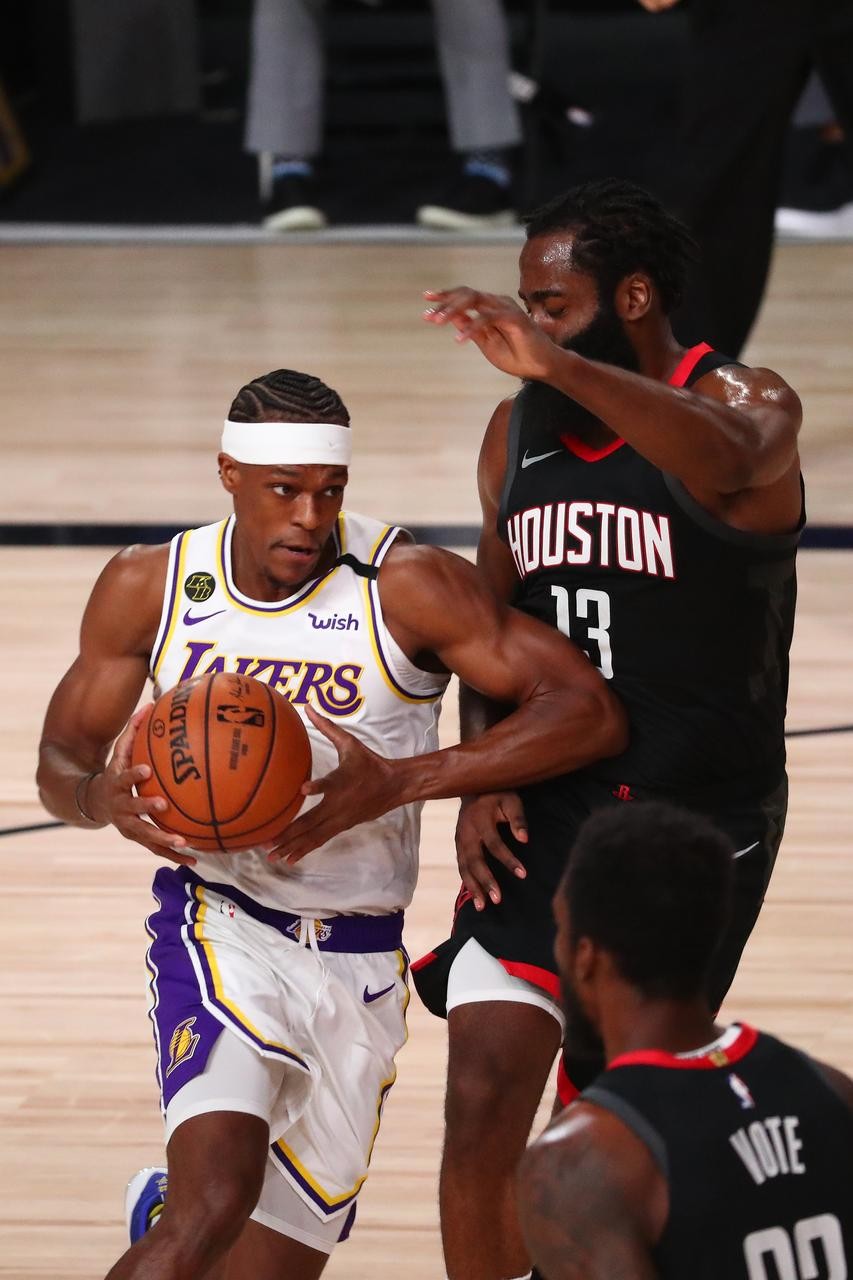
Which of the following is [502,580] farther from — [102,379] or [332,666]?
[102,379]

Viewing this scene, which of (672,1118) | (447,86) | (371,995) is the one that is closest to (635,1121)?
(672,1118)

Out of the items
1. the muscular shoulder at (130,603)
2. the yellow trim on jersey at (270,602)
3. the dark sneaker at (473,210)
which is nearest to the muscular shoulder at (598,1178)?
the yellow trim on jersey at (270,602)

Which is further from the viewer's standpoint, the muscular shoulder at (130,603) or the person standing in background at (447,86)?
the person standing in background at (447,86)

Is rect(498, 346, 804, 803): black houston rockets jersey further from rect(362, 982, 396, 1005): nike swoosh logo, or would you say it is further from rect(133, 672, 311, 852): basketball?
rect(133, 672, 311, 852): basketball

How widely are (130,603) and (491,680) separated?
59 centimetres

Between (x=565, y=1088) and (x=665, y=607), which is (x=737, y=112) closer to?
(x=665, y=607)

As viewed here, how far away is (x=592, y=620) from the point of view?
3418 millimetres

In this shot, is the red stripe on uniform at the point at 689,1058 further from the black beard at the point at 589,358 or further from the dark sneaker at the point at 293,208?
the dark sneaker at the point at 293,208

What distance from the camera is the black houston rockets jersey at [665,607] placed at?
3.35 meters

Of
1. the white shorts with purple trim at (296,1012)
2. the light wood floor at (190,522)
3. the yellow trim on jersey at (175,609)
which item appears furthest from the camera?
the light wood floor at (190,522)

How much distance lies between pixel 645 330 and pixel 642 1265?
175 centimetres

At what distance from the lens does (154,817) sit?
3.07 m

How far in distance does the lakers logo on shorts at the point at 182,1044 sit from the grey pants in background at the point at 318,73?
875cm

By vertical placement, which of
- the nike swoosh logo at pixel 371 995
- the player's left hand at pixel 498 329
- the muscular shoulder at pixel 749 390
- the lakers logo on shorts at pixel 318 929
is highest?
the player's left hand at pixel 498 329
